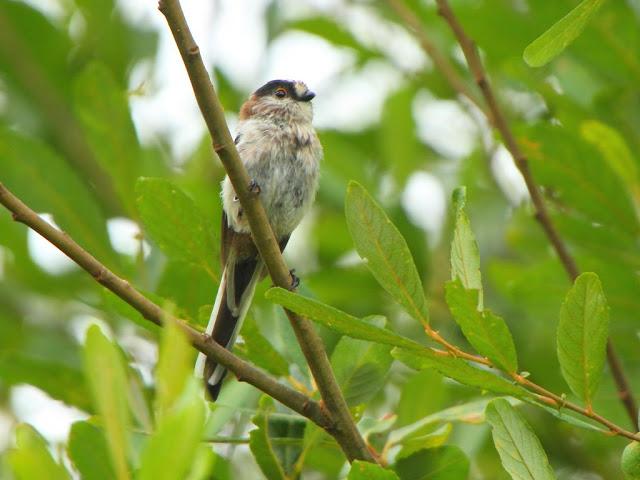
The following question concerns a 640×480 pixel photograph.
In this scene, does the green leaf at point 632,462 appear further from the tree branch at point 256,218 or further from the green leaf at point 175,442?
the green leaf at point 175,442

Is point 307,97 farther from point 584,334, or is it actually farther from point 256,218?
point 584,334

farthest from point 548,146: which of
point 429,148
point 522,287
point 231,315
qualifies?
point 429,148

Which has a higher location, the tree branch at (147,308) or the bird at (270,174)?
the bird at (270,174)

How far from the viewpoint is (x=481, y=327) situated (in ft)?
7.55

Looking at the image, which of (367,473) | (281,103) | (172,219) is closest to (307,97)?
(281,103)

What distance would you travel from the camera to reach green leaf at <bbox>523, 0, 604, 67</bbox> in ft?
7.21

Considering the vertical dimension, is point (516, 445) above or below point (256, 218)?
below

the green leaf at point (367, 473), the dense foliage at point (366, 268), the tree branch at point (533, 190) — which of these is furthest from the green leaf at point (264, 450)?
the tree branch at point (533, 190)

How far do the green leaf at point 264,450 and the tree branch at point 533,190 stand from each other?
1.17 m

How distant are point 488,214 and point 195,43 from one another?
10.4 ft

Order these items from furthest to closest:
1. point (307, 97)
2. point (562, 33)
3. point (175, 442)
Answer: point (307, 97)
point (562, 33)
point (175, 442)

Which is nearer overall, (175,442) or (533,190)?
(175,442)

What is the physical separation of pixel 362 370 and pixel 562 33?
3.95 feet

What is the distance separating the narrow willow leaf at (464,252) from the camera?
2.37 m
